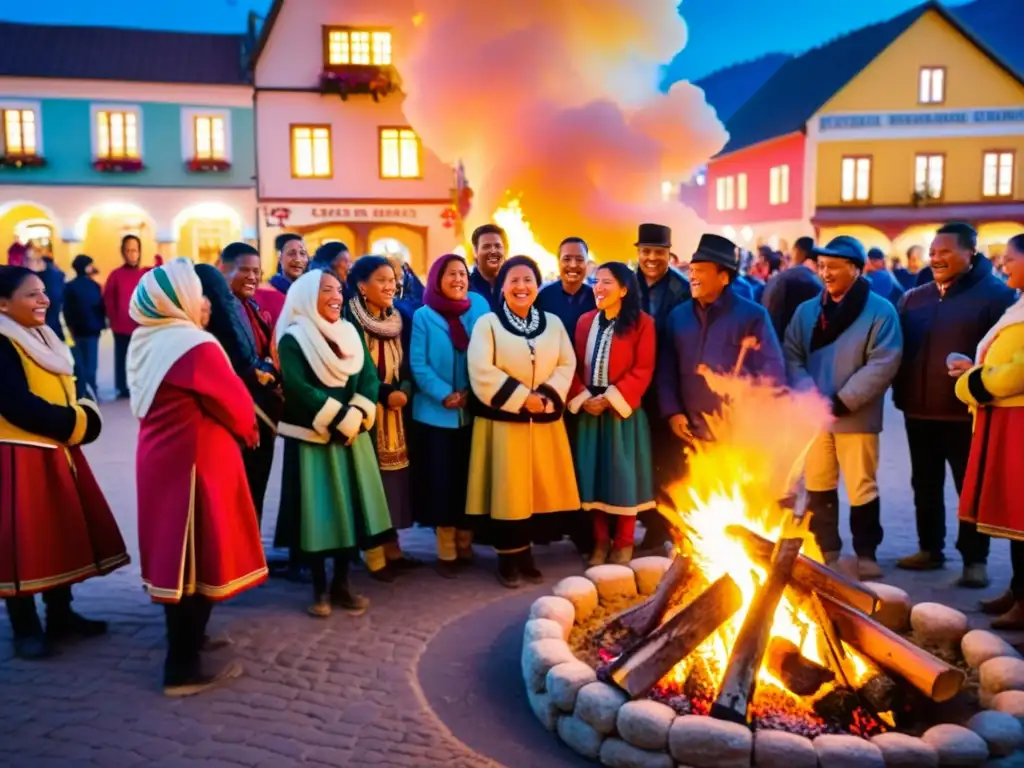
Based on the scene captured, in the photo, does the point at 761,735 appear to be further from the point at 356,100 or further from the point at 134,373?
the point at 356,100

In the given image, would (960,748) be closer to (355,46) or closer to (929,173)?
(355,46)

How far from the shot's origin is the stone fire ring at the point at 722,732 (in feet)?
10.9

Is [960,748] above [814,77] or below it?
below

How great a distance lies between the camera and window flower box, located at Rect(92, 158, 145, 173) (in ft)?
82.1

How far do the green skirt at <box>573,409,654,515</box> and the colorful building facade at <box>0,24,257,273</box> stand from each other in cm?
2164

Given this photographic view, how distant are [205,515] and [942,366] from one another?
4571 mm

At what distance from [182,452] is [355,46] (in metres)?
22.6

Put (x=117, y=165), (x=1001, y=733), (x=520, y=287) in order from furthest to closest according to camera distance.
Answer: (x=117, y=165), (x=520, y=287), (x=1001, y=733)

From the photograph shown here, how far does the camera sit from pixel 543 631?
4.27 meters

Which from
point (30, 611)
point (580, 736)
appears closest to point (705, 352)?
point (580, 736)

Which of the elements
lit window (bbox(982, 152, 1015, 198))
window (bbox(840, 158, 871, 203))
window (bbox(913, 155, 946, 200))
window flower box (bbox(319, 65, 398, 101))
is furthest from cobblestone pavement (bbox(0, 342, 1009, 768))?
lit window (bbox(982, 152, 1015, 198))

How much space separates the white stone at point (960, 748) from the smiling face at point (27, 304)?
14.3ft

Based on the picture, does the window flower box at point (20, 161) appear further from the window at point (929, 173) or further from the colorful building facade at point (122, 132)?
the window at point (929, 173)

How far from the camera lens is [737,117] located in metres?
38.0
